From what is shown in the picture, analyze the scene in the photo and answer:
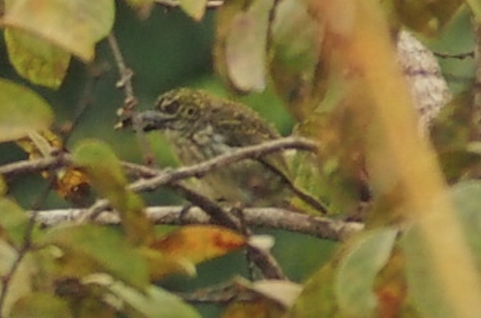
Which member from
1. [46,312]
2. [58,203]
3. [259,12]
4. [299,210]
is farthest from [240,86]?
[58,203]

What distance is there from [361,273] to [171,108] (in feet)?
3.71

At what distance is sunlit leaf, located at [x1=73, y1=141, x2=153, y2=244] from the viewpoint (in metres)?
0.63

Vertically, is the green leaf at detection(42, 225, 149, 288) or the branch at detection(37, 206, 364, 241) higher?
the green leaf at detection(42, 225, 149, 288)

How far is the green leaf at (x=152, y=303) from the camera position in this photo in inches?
24.7

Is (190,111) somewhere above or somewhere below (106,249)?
below

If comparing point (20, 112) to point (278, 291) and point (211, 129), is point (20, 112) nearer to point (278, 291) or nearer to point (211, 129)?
point (278, 291)

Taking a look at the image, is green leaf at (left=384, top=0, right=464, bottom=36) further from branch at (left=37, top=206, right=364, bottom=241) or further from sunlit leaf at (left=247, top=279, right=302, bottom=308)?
branch at (left=37, top=206, right=364, bottom=241)

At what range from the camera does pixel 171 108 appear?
5.48 ft

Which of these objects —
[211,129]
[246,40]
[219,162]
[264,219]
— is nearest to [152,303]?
[246,40]

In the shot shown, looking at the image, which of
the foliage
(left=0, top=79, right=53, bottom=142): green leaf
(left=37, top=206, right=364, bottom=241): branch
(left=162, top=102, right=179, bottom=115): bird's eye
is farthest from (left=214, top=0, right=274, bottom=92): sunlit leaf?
(left=162, top=102, right=179, bottom=115): bird's eye

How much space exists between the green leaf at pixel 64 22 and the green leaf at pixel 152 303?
0.11 metres

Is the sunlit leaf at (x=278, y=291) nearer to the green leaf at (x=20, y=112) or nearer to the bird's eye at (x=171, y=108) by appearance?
the green leaf at (x=20, y=112)

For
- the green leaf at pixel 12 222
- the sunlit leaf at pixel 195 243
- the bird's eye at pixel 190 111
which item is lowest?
the bird's eye at pixel 190 111

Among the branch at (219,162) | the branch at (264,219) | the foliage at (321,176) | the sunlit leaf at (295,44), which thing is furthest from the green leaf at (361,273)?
the branch at (264,219)
